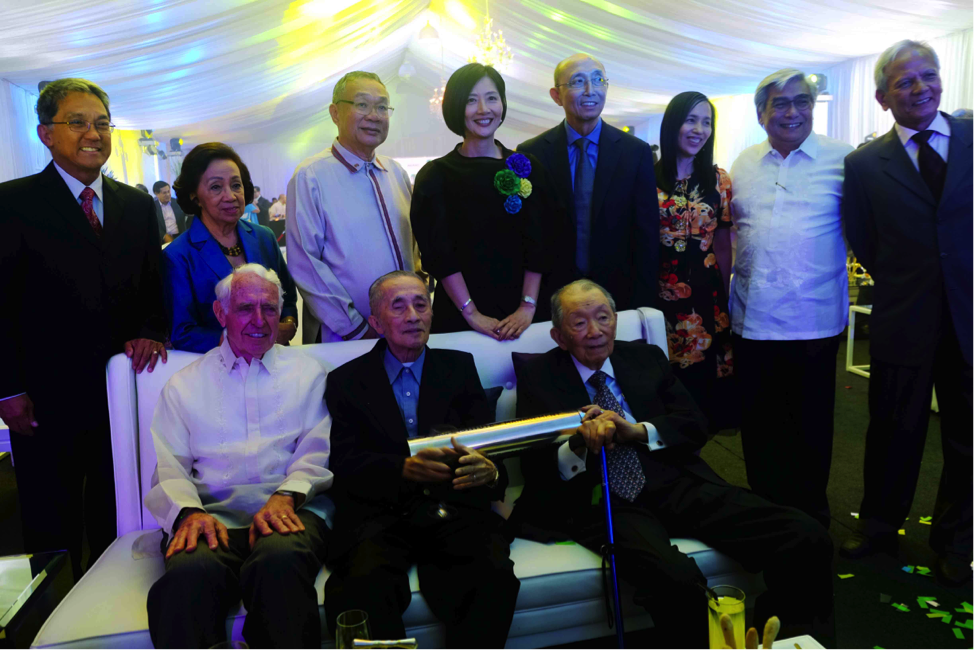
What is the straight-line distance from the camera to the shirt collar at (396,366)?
7.31ft

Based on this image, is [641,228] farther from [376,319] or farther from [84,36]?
[84,36]

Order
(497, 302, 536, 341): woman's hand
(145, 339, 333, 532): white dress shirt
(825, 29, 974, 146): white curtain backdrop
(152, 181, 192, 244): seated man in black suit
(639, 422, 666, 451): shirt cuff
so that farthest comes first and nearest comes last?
(152, 181, 192, 244): seated man in black suit → (825, 29, 974, 146): white curtain backdrop → (497, 302, 536, 341): woman's hand → (639, 422, 666, 451): shirt cuff → (145, 339, 333, 532): white dress shirt

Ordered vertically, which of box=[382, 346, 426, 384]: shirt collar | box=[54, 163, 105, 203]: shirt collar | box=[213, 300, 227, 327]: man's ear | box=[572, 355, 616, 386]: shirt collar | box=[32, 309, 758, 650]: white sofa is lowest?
box=[32, 309, 758, 650]: white sofa

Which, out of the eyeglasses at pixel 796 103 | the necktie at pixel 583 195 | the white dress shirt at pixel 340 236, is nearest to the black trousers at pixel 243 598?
the white dress shirt at pixel 340 236

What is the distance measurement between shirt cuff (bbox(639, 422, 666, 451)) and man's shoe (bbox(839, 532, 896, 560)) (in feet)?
3.76

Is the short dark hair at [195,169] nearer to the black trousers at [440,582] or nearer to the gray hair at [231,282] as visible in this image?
the gray hair at [231,282]

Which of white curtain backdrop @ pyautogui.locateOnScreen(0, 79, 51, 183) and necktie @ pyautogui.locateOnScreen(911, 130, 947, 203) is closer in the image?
necktie @ pyautogui.locateOnScreen(911, 130, 947, 203)

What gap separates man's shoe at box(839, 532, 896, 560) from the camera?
105 inches

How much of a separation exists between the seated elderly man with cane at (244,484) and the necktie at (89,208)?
55cm

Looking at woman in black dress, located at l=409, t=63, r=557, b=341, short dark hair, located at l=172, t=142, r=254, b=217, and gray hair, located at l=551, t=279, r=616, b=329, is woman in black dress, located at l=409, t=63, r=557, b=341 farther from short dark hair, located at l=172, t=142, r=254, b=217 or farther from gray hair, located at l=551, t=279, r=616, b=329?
short dark hair, located at l=172, t=142, r=254, b=217

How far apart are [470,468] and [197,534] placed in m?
0.73

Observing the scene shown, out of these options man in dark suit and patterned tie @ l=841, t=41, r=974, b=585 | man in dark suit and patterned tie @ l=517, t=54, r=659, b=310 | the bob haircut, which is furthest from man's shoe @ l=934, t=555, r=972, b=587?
the bob haircut

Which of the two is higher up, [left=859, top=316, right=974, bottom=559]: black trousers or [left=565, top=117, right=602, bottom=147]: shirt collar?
[left=565, top=117, right=602, bottom=147]: shirt collar

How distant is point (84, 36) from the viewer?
17.7 feet
